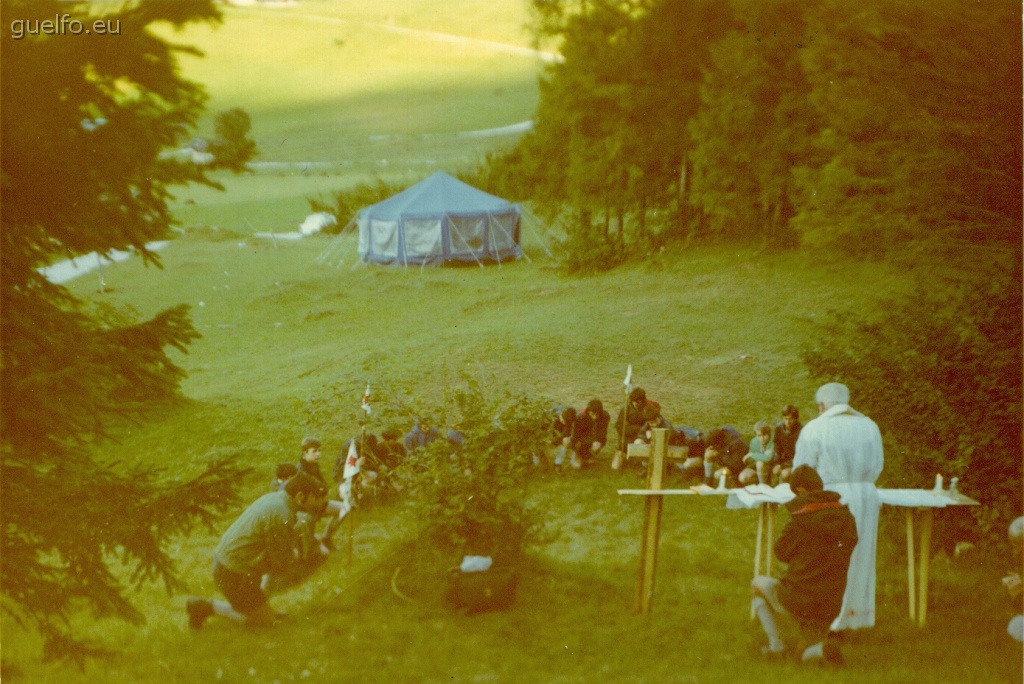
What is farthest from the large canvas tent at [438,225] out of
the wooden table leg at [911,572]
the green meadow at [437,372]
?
the wooden table leg at [911,572]

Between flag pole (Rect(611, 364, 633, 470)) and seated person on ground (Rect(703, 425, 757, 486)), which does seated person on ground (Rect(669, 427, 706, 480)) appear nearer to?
seated person on ground (Rect(703, 425, 757, 486))

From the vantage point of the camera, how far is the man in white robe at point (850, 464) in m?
5.34

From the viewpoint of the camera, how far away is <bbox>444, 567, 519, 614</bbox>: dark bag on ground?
20.2ft

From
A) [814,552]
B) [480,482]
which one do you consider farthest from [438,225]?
[814,552]

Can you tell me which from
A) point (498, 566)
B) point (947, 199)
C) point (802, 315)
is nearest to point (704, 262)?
point (802, 315)

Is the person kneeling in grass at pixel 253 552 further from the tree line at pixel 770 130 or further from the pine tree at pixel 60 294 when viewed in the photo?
the tree line at pixel 770 130

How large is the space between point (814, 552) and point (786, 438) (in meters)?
2.70

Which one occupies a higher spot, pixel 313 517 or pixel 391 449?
pixel 391 449

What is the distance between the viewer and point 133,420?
5.89 meters

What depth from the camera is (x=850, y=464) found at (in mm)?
5391

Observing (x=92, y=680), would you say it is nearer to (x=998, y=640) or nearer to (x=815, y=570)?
(x=815, y=570)

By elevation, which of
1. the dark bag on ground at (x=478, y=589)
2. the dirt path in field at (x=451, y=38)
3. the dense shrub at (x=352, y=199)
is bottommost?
the dark bag on ground at (x=478, y=589)

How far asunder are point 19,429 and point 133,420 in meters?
0.69

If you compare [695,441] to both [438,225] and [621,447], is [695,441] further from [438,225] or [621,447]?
[438,225]
